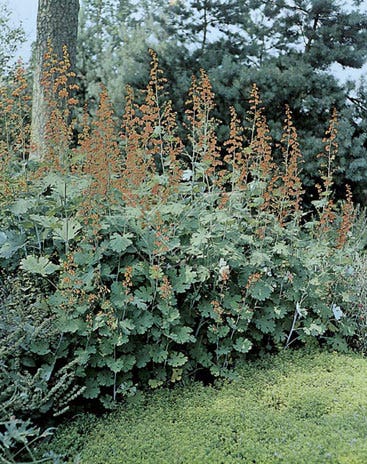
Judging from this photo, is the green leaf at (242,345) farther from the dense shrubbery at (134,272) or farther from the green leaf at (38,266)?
the green leaf at (38,266)

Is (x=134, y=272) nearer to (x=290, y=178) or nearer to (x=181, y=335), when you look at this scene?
(x=181, y=335)

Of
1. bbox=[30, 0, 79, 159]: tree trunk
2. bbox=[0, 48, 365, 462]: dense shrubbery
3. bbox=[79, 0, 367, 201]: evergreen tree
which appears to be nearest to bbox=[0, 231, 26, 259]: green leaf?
bbox=[0, 48, 365, 462]: dense shrubbery

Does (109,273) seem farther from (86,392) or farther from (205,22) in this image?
(205,22)

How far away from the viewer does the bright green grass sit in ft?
8.21

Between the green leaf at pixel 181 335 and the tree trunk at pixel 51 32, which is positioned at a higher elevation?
the tree trunk at pixel 51 32

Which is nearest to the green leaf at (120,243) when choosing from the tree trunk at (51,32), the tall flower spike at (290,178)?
the tall flower spike at (290,178)

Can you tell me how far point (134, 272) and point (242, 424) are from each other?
101cm

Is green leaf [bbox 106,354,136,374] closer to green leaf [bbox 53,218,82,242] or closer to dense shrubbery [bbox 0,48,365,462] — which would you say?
dense shrubbery [bbox 0,48,365,462]

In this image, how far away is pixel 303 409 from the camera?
295 centimetres

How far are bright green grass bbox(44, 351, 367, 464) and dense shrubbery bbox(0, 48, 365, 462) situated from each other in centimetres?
17

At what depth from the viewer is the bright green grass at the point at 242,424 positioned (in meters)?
2.50

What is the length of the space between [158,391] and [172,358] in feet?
0.69

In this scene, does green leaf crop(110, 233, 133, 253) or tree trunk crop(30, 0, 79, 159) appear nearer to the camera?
green leaf crop(110, 233, 133, 253)

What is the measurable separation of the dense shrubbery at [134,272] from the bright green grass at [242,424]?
169 mm
